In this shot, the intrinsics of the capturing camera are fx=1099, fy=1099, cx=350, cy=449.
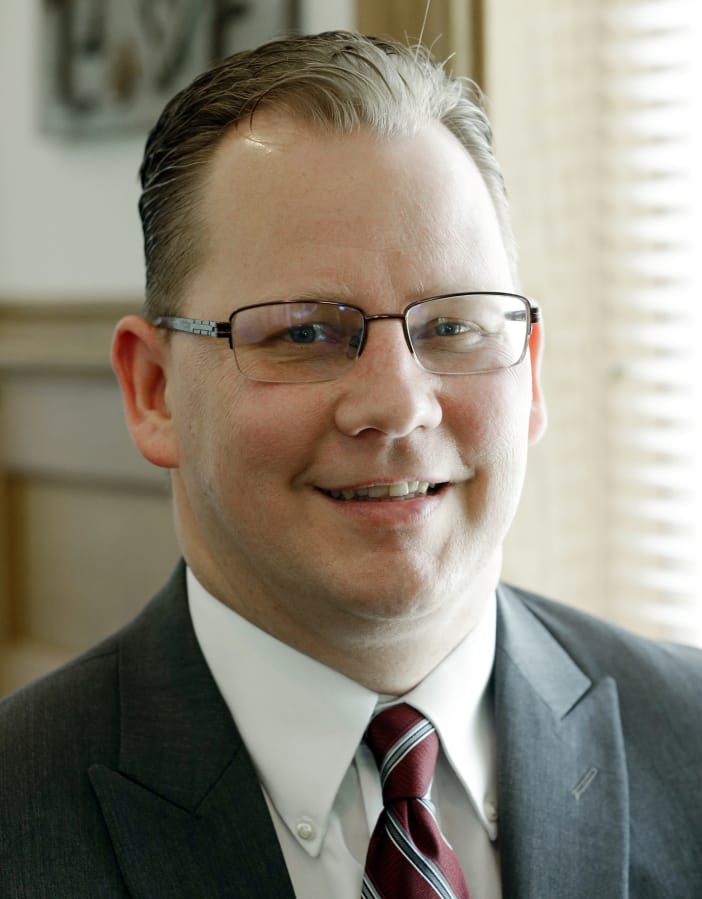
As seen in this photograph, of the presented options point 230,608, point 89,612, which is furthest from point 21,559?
point 230,608

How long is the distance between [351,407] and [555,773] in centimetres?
52

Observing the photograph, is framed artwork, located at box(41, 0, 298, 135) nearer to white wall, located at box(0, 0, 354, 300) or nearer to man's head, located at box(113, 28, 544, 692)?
white wall, located at box(0, 0, 354, 300)

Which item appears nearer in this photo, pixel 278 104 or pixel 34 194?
pixel 278 104

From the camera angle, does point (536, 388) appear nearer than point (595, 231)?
Yes

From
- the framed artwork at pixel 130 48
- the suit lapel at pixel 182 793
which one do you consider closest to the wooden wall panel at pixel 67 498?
the framed artwork at pixel 130 48

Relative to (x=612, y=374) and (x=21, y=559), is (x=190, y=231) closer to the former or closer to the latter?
(x=612, y=374)

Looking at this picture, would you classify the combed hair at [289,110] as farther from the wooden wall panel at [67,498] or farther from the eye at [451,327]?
the wooden wall panel at [67,498]

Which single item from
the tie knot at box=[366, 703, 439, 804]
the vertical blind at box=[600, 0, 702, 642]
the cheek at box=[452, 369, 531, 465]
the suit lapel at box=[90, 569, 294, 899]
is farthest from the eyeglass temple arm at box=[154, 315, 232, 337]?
the vertical blind at box=[600, 0, 702, 642]

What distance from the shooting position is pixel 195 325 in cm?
127

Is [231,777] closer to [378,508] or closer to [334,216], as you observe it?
[378,508]

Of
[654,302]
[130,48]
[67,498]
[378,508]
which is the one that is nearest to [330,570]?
[378,508]

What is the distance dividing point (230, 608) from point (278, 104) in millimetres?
590

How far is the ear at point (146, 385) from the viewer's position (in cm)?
136

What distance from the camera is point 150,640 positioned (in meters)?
1.36
